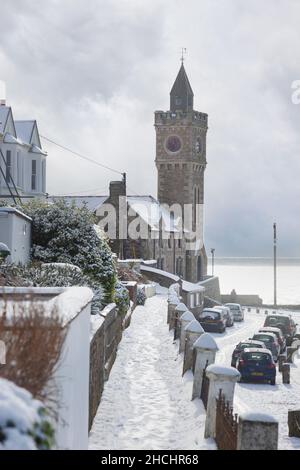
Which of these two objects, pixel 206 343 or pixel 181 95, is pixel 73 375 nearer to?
pixel 206 343

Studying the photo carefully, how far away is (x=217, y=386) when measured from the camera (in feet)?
40.7

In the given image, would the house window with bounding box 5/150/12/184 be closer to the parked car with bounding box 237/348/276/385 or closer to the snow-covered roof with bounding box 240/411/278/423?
the parked car with bounding box 237/348/276/385

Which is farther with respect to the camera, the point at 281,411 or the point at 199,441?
the point at 281,411

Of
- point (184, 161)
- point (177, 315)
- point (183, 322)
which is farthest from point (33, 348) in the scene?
point (184, 161)

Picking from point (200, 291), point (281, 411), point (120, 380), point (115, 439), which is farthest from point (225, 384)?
point (200, 291)

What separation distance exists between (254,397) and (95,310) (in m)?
7.46

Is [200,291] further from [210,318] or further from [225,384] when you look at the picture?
[225,384]

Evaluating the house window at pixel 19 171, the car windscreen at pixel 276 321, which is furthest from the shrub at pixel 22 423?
the car windscreen at pixel 276 321

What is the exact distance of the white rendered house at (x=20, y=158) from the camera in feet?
123

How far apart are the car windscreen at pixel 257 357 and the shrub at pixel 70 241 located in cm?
612

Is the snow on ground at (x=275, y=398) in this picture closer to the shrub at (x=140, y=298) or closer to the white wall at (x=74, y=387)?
the white wall at (x=74, y=387)

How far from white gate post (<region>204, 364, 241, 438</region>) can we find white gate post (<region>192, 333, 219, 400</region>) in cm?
303

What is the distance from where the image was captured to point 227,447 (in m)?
10.8

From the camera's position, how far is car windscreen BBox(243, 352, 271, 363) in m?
25.6
